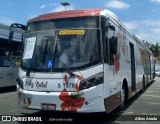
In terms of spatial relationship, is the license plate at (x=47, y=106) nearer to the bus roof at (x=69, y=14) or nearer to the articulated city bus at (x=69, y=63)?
the articulated city bus at (x=69, y=63)

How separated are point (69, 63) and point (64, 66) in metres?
0.15

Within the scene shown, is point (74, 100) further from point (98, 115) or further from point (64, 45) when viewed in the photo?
point (98, 115)

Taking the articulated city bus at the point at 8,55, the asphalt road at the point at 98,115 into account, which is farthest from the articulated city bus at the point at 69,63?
the articulated city bus at the point at 8,55

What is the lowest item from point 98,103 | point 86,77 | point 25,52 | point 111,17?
point 98,103

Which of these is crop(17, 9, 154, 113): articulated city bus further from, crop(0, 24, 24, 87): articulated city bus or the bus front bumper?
crop(0, 24, 24, 87): articulated city bus

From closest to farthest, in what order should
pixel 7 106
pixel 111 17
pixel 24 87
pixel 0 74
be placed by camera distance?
1. pixel 24 87
2. pixel 111 17
3. pixel 7 106
4. pixel 0 74

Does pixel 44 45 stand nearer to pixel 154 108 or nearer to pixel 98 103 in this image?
pixel 98 103

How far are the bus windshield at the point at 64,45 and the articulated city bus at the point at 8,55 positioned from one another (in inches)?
302

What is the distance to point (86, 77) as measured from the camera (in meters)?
8.12

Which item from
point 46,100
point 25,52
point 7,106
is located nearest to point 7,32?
point 7,106

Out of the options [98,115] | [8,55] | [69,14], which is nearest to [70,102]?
[98,115]

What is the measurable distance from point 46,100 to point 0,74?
351 inches

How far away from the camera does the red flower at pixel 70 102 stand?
8078 millimetres

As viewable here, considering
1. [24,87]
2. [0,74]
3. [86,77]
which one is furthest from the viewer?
[0,74]
